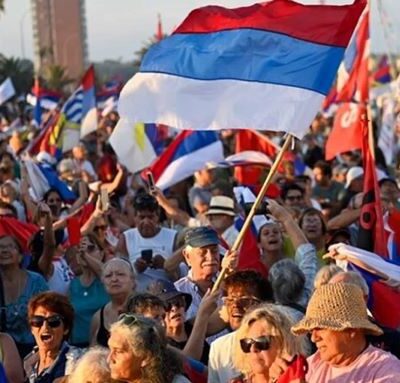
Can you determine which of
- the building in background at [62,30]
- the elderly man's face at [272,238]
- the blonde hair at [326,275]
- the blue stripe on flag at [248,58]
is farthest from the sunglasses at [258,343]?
the building in background at [62,30]

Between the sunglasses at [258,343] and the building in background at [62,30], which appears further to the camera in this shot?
the building in background at [62,30]

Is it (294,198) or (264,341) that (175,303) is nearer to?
(264,341)

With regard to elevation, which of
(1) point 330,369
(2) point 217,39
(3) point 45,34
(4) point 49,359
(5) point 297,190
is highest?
(2) point 217,39

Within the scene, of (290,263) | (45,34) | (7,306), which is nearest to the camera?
(290,263)

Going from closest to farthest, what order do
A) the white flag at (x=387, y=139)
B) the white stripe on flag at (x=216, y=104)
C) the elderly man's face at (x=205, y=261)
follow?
the white stripe on flag at (x=216, y=104) < the elderly man's face at (x=205, y=261) < the white flag at (x=387, y=139)

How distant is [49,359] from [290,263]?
1493 mm

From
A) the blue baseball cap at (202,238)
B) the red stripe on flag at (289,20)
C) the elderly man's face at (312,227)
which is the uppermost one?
the red stripe on flag at (289,20)

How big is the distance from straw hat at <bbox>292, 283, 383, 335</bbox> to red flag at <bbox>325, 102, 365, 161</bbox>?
9.12 metres

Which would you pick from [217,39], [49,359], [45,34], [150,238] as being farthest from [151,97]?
[45,34]

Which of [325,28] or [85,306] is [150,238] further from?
[325,28]

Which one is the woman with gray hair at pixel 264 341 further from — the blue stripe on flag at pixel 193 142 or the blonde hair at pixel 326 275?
the blue stripe on flag at pixel 193 142

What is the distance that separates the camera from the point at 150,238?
10641 millimetres

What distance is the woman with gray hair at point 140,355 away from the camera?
611 cm

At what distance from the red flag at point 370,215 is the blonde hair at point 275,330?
2030 millimetres
